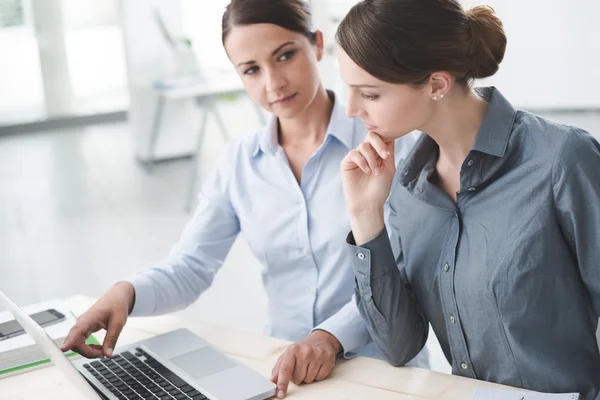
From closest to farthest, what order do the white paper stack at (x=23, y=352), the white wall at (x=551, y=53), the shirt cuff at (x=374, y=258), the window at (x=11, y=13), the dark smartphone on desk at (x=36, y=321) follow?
the shirt cuff at (x=374, y=258) → the white paper stack at (x=23, y=352) → the dark smartphone on desk at (x=36, y=321) → the white wall at (x=551, y=53) → the window at (x=11, y=13)

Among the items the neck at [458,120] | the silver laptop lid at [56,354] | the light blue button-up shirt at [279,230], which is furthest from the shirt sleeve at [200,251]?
the neck at [458,120]

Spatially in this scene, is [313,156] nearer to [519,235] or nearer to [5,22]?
[519,235]

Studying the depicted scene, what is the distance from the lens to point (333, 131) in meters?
1.77

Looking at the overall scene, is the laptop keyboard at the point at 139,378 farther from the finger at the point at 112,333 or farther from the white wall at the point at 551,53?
the white wall at the point at 551,53

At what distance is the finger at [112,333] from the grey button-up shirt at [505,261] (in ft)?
1.58

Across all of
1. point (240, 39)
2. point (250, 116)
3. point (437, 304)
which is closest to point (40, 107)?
point (250, 116)

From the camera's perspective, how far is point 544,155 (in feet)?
4.09

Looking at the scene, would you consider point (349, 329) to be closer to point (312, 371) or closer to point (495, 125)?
point (312, 371)

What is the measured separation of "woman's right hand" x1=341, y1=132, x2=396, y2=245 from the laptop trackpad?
1.11ft

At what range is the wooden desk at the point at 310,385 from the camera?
1275mm

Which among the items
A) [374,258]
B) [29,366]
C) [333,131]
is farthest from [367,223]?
[29,366]

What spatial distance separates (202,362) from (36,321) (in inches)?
18.5

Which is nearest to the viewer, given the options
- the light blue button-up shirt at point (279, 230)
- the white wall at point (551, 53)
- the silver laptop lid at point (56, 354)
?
the silver laptop lid at point (56, 354)

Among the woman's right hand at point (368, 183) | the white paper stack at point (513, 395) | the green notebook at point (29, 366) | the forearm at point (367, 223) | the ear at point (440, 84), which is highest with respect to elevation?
the ear at point (440, 84)
